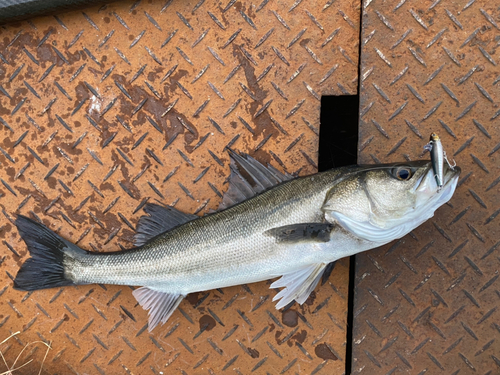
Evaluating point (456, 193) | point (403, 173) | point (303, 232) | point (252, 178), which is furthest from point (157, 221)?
point (456, 193)

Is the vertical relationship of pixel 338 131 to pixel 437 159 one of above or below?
above

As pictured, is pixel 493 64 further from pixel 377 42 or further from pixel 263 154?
pixel 263 154

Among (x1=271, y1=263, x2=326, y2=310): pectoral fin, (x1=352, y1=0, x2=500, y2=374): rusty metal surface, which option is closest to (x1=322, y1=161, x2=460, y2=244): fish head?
(x1=271, y1=263, x2=326, y2=310): pectoral fin

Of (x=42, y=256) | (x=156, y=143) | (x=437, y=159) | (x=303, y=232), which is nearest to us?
(x=437, y=159)

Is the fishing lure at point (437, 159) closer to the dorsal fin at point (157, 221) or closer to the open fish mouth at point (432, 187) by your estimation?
the open fish mouth at point (432, 187)

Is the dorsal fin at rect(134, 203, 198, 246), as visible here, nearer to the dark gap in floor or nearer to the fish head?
the fish head

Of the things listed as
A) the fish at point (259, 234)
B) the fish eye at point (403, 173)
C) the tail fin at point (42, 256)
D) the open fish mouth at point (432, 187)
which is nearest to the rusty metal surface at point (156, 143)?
the tail fin at point (42, 256)

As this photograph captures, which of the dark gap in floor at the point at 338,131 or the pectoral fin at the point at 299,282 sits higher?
the dark gap in floor at the point at 338,131

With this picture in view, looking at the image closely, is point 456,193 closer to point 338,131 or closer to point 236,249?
point 338,131
